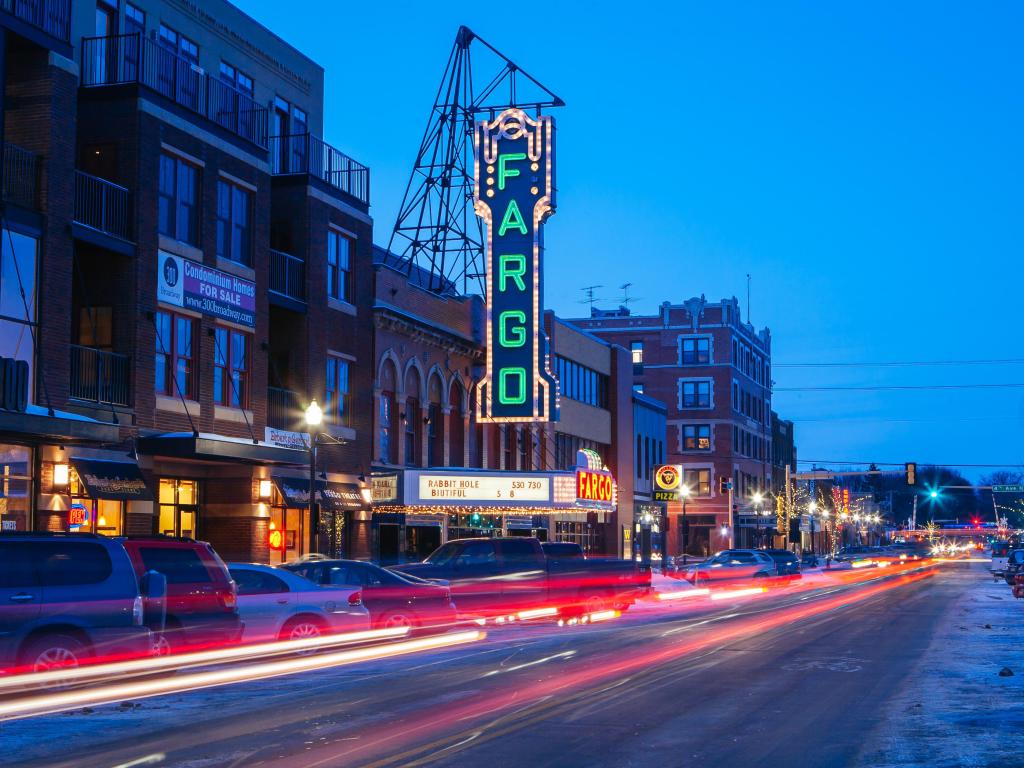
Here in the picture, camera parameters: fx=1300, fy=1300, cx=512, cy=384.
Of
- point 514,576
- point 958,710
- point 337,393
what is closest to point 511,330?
point 337,393

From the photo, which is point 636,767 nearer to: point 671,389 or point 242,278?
point 242,278

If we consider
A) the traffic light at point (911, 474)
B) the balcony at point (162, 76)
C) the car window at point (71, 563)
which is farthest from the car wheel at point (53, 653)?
the traffic light at point (911, 474)

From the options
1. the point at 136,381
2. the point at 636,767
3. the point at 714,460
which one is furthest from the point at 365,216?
the point at 714,460

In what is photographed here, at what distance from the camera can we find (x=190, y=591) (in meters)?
17.5

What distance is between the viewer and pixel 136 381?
28938 mm

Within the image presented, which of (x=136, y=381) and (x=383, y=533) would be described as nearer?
(x=136, y=381)

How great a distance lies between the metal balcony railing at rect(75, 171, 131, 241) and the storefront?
13085 mm

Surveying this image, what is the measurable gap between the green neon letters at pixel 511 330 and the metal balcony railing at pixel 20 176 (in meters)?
20.9

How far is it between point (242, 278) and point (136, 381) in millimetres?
5166

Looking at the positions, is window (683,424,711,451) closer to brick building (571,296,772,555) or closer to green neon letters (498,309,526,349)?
brick building (571,296,772,555)

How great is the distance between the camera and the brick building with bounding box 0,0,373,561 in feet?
86.9

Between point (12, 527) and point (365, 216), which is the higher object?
point (365, 216)

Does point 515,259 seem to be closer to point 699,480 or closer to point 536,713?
point 536,713

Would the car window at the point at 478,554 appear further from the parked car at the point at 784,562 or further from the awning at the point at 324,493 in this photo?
the parked car at the point at 784,562
